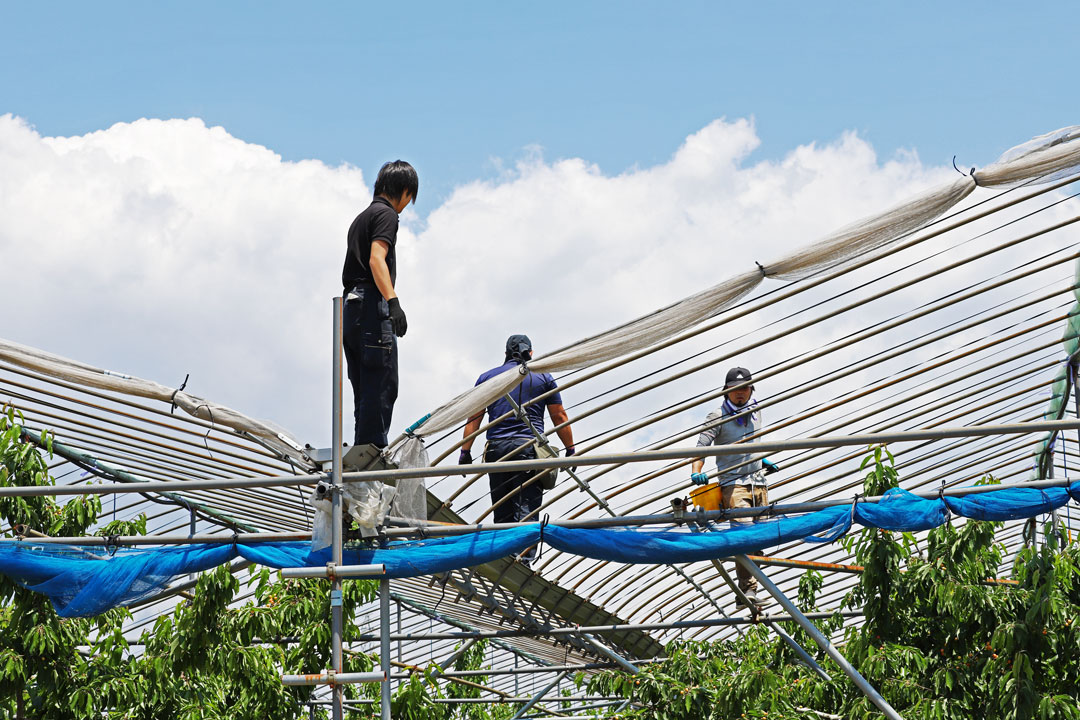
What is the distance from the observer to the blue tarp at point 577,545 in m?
7.32

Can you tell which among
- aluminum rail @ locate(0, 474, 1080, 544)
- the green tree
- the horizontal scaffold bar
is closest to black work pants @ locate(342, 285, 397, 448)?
aluminum rail @ locate(0, 474, 1080, 544)

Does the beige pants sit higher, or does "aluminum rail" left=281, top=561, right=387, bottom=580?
the beige pants

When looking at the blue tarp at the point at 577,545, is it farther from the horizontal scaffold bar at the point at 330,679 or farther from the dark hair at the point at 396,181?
the dark hair at the point at 396,181

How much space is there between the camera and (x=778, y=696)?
30.7 feet

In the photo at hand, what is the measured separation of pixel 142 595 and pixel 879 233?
495cm

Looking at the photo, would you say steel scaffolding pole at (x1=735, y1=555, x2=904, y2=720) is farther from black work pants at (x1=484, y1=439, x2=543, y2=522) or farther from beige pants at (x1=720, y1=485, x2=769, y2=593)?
black work pants at (x1=484, y1=439, x2=543, y2=522)

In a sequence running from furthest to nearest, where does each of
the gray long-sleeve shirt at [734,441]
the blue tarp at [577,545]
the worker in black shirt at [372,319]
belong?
the gray long-sleeve shirt at [734,441], the worker in black shirt at [372,319], the blue tarp at [577,545]

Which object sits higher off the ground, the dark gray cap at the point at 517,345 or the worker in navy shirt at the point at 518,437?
the dark gray cap at the point at 517,345

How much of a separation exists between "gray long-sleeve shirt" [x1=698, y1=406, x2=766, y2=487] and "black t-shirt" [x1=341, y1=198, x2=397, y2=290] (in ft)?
9.01

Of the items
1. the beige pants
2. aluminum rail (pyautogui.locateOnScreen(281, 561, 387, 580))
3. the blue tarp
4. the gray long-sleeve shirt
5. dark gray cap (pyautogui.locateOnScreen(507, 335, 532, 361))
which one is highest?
dark gray cap (pyautogui.locateOnScreen(507, 335, 532, 361))

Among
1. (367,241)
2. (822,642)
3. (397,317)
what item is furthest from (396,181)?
(822,642)

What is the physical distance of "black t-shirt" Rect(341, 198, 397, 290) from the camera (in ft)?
25.1

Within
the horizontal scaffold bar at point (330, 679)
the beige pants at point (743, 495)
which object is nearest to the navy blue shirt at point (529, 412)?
the beige pants at point (743, 495)

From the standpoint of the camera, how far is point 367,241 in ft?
25.3
